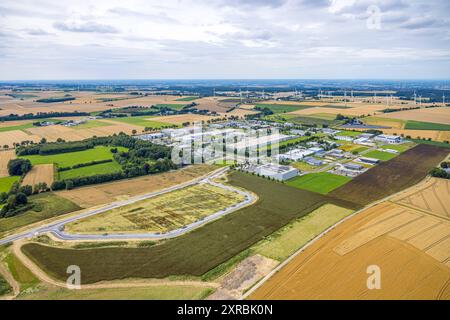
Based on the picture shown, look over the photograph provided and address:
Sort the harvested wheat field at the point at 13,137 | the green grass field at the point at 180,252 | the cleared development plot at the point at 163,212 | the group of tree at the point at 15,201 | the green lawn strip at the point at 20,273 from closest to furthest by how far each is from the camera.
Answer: the green lawn strip at the point at 20,273
the green grass field at the point at 180,252
the cleared development plot at the point at 163,212
the group of tree at the point at 15,201
the harvested wheat field at the point at 13,137

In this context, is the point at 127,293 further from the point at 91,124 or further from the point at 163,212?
the point at 91,124

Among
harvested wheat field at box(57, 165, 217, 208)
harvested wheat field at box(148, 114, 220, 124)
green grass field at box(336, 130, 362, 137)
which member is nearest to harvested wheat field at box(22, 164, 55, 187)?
harvested wheat field at box(57, 165, 217, 208)

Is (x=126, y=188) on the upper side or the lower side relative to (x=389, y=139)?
lower

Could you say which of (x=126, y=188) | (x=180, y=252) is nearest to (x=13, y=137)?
(x=126, y=188)

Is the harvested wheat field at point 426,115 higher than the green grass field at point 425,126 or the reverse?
higher

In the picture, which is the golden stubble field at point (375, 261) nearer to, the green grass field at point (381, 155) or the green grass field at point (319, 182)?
the green grass field at point (319, 182)

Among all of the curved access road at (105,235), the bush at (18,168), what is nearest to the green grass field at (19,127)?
the bush at (18,168)

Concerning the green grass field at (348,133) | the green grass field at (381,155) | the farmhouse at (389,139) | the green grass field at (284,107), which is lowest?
the green grass field at (381,155)
